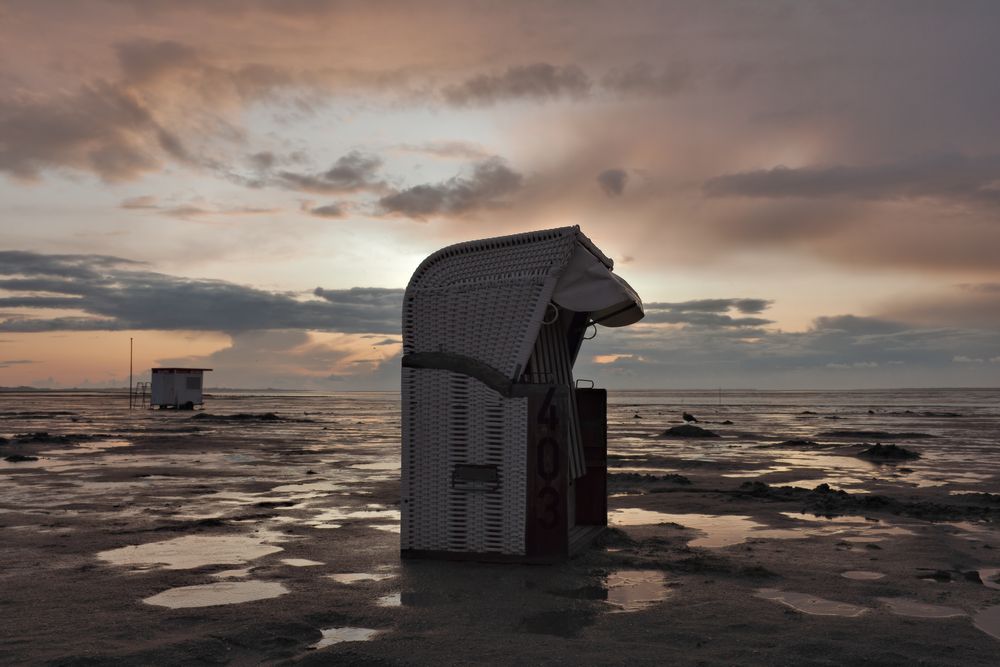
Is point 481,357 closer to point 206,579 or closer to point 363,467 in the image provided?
point 206,579

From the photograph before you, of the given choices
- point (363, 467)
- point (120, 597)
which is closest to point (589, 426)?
point (120, 597)

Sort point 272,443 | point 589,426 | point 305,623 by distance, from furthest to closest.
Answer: point 272,443
point 589,426
point 305,623

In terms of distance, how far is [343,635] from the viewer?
5.36 m

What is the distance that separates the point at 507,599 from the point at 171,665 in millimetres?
2595

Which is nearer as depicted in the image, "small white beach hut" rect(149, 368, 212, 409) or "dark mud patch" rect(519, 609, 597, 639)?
"dark mud patch" rect(519, 609, 597, 639)

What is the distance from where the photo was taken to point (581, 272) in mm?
7941

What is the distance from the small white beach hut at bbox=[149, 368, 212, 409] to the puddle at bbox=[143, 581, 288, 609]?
56339mm

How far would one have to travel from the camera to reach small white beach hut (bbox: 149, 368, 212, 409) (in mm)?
59719

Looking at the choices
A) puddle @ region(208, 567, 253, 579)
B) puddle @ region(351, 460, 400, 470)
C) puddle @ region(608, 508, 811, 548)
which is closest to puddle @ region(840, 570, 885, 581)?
puddle @ region(608, 508, 811, 548)

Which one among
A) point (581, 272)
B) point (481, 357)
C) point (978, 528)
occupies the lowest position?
point (978, 528)

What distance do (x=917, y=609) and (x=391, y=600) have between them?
406 cm

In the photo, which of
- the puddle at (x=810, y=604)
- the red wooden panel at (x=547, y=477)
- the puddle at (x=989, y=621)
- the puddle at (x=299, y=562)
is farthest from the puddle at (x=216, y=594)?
the puddle at (x=989, y=621)

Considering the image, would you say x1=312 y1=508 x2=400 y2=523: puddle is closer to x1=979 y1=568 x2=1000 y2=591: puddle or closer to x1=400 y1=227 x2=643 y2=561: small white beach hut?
x1=400 y1=227 x2=643 y2=561: small white beach hut

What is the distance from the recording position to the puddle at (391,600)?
20.2 feet
